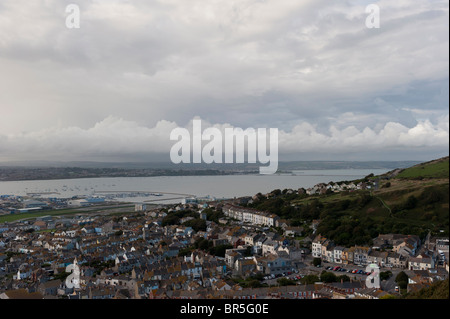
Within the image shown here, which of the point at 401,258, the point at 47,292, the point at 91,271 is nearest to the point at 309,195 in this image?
the point at 401,258

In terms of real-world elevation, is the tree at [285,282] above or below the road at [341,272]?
above

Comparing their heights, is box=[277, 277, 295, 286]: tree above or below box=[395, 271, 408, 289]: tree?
below

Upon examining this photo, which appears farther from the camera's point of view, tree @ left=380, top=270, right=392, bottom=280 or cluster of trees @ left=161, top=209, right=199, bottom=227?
cluster of trees @ left=161, top=209, right=199, bottom=227

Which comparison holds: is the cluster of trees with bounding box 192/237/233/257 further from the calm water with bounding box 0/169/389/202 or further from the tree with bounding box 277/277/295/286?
the calm water with bounding box 0/169/389/202

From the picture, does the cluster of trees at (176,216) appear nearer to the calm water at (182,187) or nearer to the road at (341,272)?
the road at (341,272)

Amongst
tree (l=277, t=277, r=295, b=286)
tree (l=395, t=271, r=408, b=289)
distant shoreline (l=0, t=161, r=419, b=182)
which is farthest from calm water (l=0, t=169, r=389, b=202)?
tree (l=395, t=271, r=408, b=289)

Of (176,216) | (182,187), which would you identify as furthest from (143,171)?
(176,216)

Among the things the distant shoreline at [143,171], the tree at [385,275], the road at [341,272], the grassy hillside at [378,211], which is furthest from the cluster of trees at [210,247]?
the distant shoreline at [143,171]
